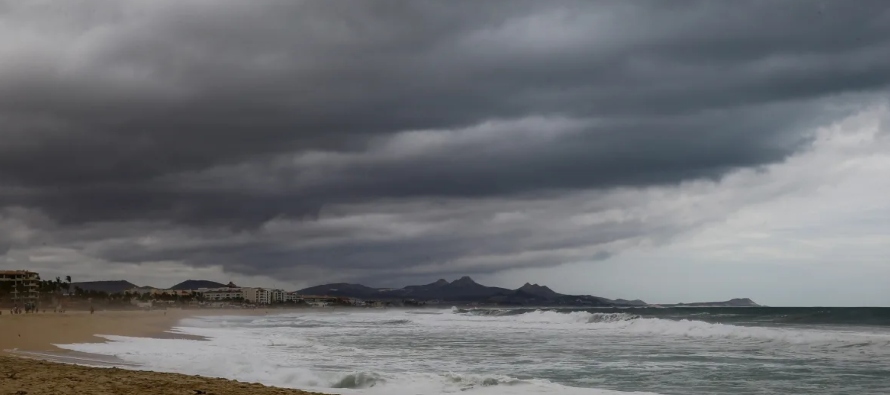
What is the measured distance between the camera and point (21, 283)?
162 meters

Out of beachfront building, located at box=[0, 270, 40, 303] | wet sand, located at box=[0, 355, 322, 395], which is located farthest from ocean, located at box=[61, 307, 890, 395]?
beachfront building, located at box=[0, 270, 40, 303]

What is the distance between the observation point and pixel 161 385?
12141mm

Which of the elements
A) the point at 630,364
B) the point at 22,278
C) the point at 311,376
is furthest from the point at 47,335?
the point at 22,278

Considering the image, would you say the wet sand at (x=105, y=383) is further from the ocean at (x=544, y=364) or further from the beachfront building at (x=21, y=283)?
the beachfront building at (x=21, y=283)

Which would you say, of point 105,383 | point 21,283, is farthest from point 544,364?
point 21,283

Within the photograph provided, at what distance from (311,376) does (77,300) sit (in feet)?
500

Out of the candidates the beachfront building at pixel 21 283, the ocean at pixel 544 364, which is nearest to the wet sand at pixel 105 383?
the ocean at pixel 544 364

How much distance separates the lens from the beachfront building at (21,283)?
13638 centimetres

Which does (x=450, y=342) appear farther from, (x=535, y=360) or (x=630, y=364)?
(x=630, y=364)

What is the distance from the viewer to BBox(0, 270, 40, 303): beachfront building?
447ft

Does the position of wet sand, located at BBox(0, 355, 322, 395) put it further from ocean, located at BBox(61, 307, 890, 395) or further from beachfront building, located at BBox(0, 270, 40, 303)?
beachfront building, located at BBox(0, 270, 40, 303)

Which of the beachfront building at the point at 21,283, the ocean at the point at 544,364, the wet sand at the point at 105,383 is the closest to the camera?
the wet sand at the point at 105,383

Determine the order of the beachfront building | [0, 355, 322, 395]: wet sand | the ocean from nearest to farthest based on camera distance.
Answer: [0, 355, 322, 395]: wet sand
the ocean
the beachfront building

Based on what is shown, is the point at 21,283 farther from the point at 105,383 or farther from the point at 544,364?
the point at 105,383
